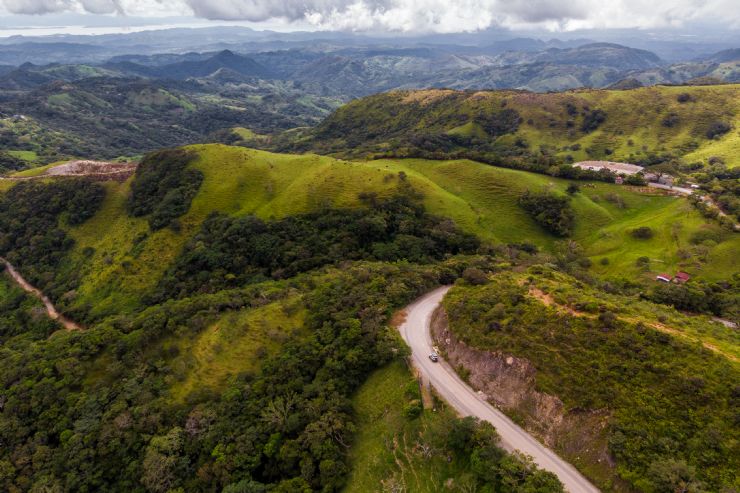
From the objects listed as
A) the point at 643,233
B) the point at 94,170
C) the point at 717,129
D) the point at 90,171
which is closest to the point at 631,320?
the point at 643,233

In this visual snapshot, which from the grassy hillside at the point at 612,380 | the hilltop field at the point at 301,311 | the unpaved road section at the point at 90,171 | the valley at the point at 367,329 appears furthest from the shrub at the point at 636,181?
the unpaved road section at the point at 90,171

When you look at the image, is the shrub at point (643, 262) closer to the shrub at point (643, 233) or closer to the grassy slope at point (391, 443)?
the shrub at point (643, 233)

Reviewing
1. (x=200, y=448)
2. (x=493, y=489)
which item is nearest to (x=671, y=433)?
(x=493, y=489)

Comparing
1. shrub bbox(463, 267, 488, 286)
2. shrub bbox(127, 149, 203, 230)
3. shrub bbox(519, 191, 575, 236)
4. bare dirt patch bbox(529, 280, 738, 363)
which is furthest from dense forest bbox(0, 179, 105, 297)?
shrub bbox(519, 191, 575, 236)

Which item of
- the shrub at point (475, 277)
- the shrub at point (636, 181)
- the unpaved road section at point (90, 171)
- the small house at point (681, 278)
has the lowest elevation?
the unpaved road section at point (90, 171)

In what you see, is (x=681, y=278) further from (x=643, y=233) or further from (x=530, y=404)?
(x=530, y=404)

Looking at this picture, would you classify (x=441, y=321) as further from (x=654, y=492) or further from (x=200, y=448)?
(x=200, y=448)
